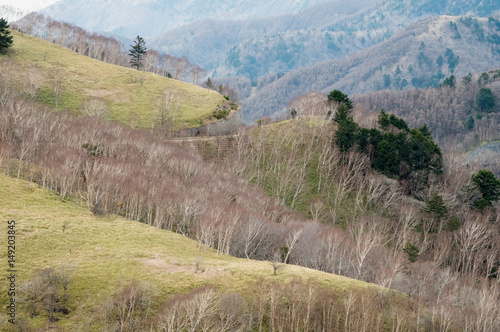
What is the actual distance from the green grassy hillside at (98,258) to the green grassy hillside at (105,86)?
64.8 meters

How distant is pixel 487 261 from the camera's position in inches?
2926

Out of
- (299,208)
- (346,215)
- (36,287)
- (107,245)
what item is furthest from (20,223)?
(346,215)

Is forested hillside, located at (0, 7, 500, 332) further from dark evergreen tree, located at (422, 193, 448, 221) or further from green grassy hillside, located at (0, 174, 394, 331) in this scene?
dark evergreen tree, located at (422, 193, 448, 221)

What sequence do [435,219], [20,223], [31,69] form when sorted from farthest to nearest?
[31,69] → [435,219] → [20,223]

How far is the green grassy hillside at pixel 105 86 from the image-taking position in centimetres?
11731

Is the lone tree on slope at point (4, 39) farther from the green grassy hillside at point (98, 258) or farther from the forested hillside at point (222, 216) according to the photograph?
the green grassy hillside at point (98, 258)

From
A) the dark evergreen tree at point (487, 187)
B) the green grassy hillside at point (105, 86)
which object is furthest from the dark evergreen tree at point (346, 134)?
the green grassy hillside at point (105, 86)

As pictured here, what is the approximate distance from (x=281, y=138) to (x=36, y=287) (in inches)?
3643

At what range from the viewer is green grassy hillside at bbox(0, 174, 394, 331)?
1449 inches

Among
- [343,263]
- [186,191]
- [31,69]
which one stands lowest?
[343,263]

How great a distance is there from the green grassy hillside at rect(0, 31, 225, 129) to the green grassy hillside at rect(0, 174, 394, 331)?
64801 mm

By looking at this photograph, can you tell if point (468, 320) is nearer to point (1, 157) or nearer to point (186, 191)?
point (186, 191)

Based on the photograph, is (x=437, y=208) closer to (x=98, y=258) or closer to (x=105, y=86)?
(x=98, y=258)

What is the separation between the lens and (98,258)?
43.1 m
